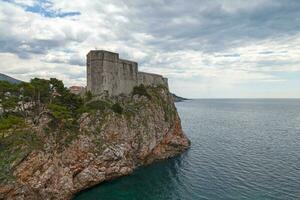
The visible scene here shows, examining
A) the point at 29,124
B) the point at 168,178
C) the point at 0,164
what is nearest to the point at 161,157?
the point at 168,178

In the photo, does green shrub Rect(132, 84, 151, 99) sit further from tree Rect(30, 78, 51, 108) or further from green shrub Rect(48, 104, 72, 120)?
tree Rect(30, 78, 51, 108)

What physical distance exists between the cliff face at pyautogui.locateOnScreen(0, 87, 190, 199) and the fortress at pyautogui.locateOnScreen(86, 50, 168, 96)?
2.84 meters

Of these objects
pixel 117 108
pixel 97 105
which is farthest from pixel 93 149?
pixel 117 108

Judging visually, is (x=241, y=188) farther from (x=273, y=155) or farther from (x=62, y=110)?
(x=62, y=110)

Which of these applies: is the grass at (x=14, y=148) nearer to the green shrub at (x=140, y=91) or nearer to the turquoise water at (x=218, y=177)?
the turquoise water at (x=218, y=177)

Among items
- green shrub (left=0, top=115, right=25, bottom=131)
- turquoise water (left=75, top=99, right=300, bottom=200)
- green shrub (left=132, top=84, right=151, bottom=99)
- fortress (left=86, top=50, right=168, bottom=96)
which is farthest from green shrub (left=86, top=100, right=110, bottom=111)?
turquoise water (left=75, top=99, right=300, bottom=200)

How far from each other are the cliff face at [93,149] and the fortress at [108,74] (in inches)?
112

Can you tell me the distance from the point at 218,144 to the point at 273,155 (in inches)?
590

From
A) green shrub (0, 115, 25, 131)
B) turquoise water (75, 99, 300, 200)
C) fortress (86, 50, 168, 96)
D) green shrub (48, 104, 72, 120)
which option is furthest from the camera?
fortress (86, 50, 168, 96)

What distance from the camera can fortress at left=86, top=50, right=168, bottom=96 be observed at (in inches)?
2003

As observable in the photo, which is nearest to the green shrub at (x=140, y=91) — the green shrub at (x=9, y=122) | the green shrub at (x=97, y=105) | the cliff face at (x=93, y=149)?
the cliff face at (x=93, y=149)

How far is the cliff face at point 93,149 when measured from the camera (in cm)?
3334

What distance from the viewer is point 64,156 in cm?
3791

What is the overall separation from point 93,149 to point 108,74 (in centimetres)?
1658
